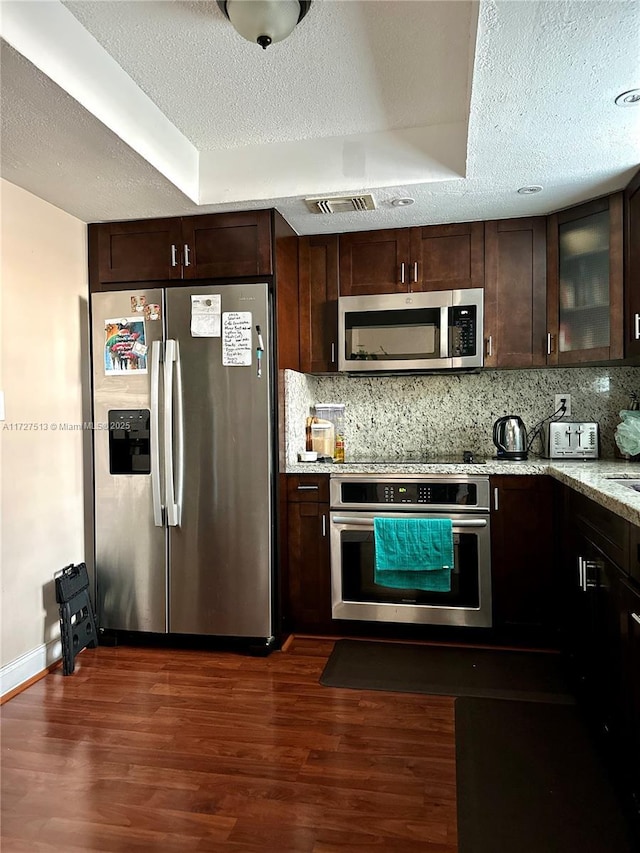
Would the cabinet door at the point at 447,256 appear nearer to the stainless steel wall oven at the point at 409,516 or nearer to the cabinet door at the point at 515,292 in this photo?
the cabinet door at the point at 515,292

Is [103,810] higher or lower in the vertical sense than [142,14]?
lower

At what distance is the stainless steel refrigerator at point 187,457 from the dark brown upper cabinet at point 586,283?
1.58 metres

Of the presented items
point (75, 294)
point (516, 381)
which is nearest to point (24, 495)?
point (75, 294)

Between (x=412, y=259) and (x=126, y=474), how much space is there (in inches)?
78.8

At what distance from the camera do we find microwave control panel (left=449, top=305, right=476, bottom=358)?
10.7 feet

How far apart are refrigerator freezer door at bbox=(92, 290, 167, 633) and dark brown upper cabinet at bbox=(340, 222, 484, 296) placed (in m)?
1.13

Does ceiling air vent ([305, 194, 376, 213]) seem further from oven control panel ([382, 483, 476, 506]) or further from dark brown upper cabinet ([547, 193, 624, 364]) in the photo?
oven control panel ([382, 483, 476, 506])

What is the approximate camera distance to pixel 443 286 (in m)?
3.33

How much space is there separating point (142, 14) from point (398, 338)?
195 centimetres

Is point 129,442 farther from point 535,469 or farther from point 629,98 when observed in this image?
point 629,98

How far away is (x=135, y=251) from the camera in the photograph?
320cm

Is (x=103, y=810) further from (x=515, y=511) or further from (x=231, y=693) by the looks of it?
(x=515, y=511)

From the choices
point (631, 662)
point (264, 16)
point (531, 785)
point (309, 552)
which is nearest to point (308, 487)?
point (309, 552)

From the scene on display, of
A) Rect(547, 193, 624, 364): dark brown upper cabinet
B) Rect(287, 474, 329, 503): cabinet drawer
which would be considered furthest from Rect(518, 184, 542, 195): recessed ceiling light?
Rect(287, 474, 329, 503): cabinet drawer
